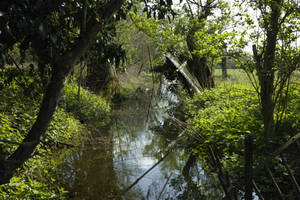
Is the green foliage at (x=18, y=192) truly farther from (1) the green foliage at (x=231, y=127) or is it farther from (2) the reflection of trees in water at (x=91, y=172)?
(1) the green foliage at (x=231, y=127)

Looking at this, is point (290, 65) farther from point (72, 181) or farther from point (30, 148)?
point (72, 181)

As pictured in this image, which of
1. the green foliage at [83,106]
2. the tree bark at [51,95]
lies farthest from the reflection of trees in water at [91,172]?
the tree bark at [51,95]

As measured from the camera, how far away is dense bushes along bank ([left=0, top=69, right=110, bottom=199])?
105 inches

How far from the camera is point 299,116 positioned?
4.27 metres

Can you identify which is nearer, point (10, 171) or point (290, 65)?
point (10, 171)

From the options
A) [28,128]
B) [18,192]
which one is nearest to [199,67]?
[28,128]

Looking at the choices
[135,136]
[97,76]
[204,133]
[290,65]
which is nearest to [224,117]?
[204,133]

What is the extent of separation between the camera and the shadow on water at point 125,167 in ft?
14.1

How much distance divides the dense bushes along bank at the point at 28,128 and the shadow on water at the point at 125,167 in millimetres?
405

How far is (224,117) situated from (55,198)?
4.08 m

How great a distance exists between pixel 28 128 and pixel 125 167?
7.43ft

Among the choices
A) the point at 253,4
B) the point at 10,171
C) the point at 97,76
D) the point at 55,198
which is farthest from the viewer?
the point at 97,76

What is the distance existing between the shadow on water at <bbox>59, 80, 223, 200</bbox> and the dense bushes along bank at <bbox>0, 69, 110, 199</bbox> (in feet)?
1.33

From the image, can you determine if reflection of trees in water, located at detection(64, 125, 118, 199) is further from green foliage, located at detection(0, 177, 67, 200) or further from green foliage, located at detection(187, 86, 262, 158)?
green foliage, located at detection(187, 86, 262, 158)
